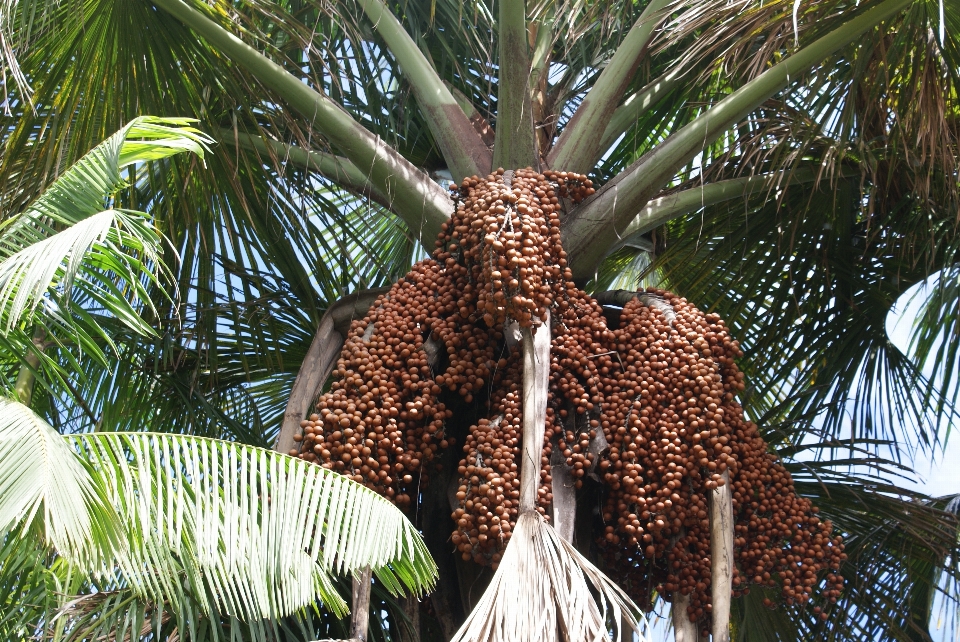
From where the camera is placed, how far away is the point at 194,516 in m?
2.62

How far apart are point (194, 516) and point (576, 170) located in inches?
87.6

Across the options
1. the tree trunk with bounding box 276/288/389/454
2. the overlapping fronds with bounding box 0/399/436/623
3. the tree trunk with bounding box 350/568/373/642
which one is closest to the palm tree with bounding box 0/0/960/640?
the tree trunk with bounding box 276/288/389/454

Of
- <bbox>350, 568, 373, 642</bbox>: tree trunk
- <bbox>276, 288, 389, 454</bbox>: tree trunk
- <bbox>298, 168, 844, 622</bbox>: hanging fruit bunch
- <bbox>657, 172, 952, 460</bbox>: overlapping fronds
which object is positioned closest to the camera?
<bbox>350, 568, 373, 642</bbox>: tree trunk

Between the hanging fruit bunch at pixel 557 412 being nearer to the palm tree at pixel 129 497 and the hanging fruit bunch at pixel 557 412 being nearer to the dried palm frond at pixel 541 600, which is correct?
the dried palm frond at pixel 541 600

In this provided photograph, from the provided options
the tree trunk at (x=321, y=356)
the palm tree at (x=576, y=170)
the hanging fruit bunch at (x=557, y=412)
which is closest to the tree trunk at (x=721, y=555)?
the hanging fruit bunch at (x=557, y=412)

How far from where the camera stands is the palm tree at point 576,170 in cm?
421

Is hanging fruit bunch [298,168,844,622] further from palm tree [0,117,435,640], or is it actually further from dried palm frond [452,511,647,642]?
palm tree [0,117,435,640]

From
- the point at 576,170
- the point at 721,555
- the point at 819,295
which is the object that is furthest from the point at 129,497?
the point at 819,295

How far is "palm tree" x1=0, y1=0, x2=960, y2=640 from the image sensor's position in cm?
421

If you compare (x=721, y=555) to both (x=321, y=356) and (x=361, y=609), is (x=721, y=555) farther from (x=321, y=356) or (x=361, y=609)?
(x=321, y=356)

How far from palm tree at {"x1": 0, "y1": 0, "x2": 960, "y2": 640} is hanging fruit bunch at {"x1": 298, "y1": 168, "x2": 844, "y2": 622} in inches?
13.1

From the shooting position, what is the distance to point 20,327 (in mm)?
2775

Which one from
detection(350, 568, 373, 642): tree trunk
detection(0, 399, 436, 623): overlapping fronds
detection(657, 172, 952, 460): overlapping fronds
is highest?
detection(657, 172, 952, 460): overlapping fronds

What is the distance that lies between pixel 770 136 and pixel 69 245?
341 centimetres
